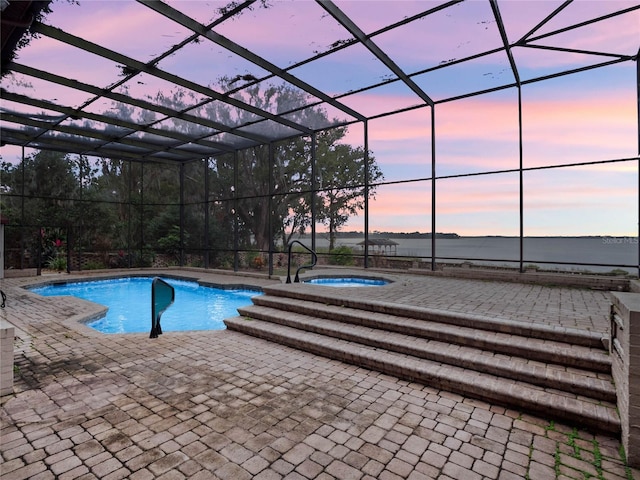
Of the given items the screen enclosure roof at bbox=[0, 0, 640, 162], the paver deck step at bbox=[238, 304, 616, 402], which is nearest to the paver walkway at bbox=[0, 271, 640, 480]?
the paver deck step at bbox=[238, 304, 616, 402]

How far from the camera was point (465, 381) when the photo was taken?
275 cm

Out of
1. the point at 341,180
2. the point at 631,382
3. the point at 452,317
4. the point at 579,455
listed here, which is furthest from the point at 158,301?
the point at 341,180

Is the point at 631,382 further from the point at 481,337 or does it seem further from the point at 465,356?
the point at 481,337

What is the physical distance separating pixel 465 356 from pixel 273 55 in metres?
5.31

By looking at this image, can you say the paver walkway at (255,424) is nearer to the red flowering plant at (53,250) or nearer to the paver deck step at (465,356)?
the paver deck step at (465,356)

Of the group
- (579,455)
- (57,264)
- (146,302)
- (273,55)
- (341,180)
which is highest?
(273,55)

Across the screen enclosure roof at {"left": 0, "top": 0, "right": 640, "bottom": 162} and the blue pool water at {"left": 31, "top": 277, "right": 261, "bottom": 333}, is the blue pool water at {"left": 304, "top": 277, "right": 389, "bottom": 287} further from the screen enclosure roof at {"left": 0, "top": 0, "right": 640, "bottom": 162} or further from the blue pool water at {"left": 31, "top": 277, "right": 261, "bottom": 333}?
the screen enclosure roof at {"left": 0, "top": 0, "right": 640, "bottom": 162}

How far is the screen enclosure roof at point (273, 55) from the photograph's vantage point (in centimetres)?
446

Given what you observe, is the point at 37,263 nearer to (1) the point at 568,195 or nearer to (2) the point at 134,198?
(2) the point at 134,198

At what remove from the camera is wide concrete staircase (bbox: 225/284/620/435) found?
8.09 feet

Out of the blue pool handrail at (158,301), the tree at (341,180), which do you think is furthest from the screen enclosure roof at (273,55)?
the tree at (341,180)

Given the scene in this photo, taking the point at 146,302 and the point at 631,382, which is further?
the point at 146,302

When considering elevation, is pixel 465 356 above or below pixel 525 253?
above

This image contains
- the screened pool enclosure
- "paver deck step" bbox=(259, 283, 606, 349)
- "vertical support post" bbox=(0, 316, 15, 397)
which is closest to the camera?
"vertical support post" bbox=(0, 316, 15, 397)
